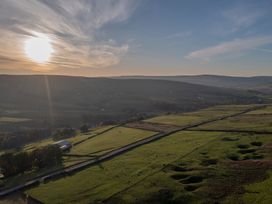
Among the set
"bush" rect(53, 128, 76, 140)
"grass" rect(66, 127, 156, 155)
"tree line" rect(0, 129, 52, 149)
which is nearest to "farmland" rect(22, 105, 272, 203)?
"grass" rect(66, 127, 156, 155)

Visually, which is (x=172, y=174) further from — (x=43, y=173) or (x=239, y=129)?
(x=239, y=129)

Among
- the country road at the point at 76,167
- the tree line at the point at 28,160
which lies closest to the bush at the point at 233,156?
the country road at the point at 76,167

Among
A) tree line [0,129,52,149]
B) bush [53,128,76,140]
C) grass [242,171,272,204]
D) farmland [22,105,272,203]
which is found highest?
grass [242,171,272,204]

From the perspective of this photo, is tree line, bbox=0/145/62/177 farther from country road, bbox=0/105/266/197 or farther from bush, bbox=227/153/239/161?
bush, bbox=227/153/239/161

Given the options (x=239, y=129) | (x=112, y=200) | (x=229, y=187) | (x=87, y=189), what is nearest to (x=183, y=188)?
(x=229, y=187)

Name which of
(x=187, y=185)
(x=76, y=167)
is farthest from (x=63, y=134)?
(x=187, y=185)

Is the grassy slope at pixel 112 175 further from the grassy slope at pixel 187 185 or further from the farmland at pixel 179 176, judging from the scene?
the grassy slope at pixel 187 185

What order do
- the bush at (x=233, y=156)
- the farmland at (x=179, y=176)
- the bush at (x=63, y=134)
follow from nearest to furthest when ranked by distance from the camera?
the farmland at (x=179, y=176), the bush at (x=233, y=156), the bush at (x=63, y=134)

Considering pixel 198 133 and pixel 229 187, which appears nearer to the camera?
pixel 229 187
